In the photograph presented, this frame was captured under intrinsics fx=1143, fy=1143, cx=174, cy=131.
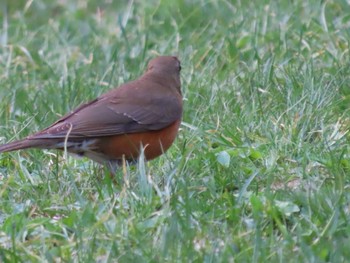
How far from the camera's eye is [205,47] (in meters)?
9.15

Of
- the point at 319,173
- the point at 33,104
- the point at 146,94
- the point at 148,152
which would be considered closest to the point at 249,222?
the point at 319,173

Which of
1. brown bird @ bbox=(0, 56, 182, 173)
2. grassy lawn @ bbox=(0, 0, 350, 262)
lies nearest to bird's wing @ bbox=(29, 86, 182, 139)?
brown bird @ bbox=(0, 56, 182, 173)

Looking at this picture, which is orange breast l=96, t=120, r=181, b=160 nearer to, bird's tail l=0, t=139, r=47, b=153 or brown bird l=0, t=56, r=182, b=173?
brown bird l=0, t=56, r=182, b=173

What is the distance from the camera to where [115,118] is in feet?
22.4

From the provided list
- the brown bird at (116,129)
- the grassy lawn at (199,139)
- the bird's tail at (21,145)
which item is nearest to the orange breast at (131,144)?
the brown bird at (116,129)

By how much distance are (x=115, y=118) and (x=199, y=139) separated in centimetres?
55

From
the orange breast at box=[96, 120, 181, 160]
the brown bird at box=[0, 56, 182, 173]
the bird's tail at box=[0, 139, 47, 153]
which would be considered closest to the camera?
the bird's tail at box=[0, 139, 47, 153]

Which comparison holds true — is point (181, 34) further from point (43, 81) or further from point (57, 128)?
point (57, 128)

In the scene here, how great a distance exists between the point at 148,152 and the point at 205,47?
2.64 meters

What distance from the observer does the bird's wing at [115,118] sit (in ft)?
21.8

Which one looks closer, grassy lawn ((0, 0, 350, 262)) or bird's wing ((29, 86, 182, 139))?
grassy lawn ((0, 0, 350, 262))

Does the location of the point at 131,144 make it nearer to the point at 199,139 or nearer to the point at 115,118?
the point at 115,118

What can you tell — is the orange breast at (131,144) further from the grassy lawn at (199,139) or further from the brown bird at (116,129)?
the grassy lawn at (199,139)

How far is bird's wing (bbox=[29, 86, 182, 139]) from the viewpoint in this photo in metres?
Answer: 6.66
